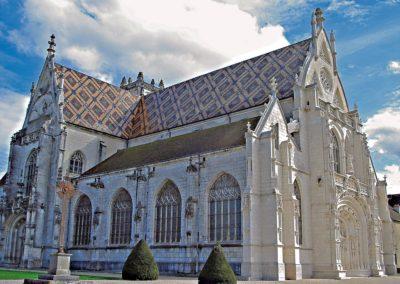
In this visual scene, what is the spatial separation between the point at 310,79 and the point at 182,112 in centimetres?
989

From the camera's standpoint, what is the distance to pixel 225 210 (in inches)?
902

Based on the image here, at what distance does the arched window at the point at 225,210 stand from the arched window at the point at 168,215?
2320 millimetres

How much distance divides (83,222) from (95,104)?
9.99 metres

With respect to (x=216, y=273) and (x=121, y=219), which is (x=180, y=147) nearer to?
(x=121, y=219)

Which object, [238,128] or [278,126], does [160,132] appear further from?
[278,126]

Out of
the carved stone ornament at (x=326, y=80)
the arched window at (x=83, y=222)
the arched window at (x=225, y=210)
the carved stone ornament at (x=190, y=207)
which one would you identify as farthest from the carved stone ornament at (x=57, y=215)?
the carved stone ornament at (x=326, y=80)

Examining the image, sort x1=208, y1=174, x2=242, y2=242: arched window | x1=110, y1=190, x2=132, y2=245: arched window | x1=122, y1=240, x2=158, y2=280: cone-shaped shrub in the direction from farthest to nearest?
1. x1=110, y1=190, x2=132, y2=245: arched window
2. x1=208, y1=174, x2=242, y2=242: arched window
3. x1=122, y1=240, x2=158, y2=280: cone-shaped shrub

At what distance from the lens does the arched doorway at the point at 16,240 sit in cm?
3177

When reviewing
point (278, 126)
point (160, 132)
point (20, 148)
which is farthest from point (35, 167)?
point (278, 126)

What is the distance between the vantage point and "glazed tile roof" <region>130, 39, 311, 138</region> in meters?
28.8

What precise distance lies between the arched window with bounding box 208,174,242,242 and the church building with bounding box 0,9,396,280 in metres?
0.05

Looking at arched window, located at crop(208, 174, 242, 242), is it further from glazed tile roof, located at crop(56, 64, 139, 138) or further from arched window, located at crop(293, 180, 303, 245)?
glazed tile roof, located at crop(56, 64, 139, 138)

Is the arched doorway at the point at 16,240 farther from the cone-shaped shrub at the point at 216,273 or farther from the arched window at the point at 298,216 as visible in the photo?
the cone-shaped shrub at the point at 216,273

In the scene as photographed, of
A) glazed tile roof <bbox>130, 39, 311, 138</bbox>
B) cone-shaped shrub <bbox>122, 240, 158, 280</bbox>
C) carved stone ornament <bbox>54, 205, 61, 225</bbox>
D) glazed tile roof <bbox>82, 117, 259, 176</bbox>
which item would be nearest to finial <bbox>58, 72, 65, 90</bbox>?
glazed tile roof <bbox>82, 117, 259, 176</bbox>
